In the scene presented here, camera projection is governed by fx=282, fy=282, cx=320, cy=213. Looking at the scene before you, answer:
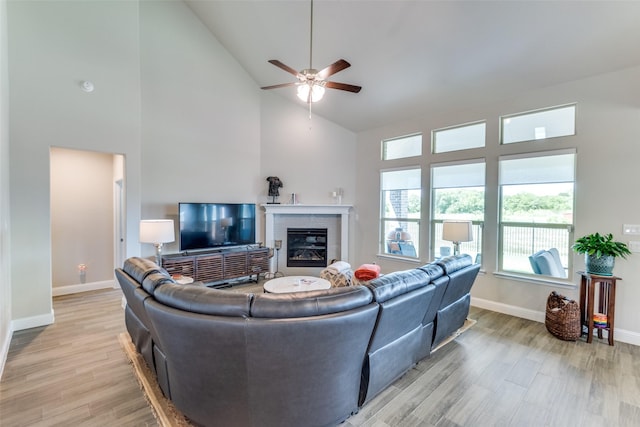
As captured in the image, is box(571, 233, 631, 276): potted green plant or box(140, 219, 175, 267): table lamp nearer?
box(571, 233, 631, 276): potted green plant

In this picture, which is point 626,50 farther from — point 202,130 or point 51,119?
point 51,119

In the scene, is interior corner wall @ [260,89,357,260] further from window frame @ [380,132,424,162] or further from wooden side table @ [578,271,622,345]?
wooden side table @ [578,271,622,345]

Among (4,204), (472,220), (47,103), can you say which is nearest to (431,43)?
(472,220)

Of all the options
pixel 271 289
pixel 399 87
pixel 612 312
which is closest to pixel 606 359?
pixel 612 312

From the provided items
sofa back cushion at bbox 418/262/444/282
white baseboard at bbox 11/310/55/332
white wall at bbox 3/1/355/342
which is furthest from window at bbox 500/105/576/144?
white baseboard at bbox 11/310/55/332

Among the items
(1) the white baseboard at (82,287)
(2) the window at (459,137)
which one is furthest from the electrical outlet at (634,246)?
(1) the white baseboard at (82,287)

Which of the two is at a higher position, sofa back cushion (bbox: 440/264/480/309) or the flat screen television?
the flat screen television

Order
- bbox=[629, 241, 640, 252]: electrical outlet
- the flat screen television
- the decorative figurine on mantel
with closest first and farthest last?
bbox=[629, 241, 640, 252]: electrical outlet
the flat screen television
the decorative figurine on mantel

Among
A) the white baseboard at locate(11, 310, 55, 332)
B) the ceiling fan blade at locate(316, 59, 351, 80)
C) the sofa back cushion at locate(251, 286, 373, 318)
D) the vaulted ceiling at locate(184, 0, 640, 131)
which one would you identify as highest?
the vaulted ceiling at locate(184, 0, 640, 131)

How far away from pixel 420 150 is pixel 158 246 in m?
4.52

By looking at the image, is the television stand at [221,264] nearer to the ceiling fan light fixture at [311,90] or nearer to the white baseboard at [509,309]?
the ceiling fan light fixture at [311,90]

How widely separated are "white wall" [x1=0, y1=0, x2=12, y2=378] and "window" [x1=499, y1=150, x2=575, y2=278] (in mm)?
5935

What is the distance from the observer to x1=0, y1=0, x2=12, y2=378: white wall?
2.77 meters

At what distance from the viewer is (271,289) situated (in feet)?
11.6
